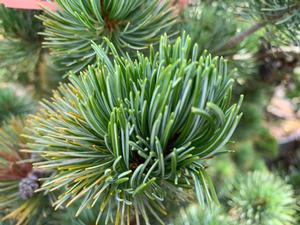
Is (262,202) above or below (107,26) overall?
below

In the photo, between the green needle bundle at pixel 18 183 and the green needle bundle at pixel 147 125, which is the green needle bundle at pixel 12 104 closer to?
the green needle bundle at pixel 18 183

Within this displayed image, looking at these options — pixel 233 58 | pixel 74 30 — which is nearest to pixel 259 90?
pixel 233 58

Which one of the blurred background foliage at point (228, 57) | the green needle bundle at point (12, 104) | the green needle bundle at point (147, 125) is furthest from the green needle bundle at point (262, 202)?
the green needle bundle at point (12, 104)

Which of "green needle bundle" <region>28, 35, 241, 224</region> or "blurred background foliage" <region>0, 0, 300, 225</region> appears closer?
"green needle bundle" <region>28, 35, 241, 224</region>

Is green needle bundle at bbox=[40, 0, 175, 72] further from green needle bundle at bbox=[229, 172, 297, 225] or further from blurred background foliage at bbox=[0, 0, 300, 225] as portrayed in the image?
green needle bundle at bbox=[229, 172, 297, 225]

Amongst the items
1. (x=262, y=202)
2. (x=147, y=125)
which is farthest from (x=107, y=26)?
(x=262, y=202)

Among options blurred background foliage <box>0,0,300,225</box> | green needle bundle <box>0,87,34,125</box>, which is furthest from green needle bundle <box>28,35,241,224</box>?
green needle bundle <box>0,87,34,125</box>

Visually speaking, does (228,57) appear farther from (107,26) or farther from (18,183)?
(18,183)
